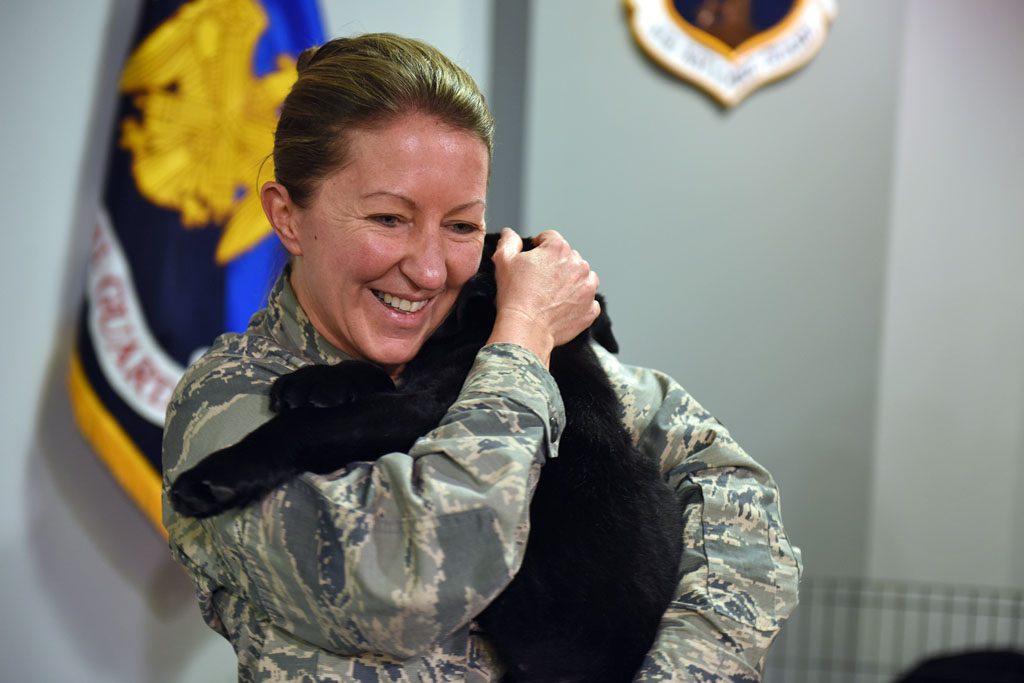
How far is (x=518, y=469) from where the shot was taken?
2.92ft

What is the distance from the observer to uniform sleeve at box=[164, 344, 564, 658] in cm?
86

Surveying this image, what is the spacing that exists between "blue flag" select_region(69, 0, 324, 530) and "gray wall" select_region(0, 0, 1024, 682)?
0.08 m

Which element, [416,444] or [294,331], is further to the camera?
[294,331]

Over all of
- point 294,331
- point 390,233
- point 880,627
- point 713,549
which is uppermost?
point 390,233

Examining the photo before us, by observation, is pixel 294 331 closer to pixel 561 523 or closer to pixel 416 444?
pixel 416 444

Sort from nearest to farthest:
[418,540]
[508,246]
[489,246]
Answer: [418,540] → [508,246] → [489,246]

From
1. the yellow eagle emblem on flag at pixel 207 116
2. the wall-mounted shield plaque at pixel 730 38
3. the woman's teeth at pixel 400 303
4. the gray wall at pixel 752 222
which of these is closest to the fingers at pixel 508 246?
the woman's teeth at pixel 400 303

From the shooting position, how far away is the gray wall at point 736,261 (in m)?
1.65

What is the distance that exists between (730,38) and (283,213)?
5.75 feet

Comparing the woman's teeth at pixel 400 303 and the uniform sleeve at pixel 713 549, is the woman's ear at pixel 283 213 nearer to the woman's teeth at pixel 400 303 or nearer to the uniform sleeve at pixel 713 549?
the woman's teeth at pixel 400 303

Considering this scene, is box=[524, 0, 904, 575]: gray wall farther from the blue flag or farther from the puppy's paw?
the puppy's paw

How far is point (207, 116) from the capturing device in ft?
5.79

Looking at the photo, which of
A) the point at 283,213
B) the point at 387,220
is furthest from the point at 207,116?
the point at 387,220

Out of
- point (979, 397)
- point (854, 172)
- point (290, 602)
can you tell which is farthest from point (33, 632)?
point (979, 397)
